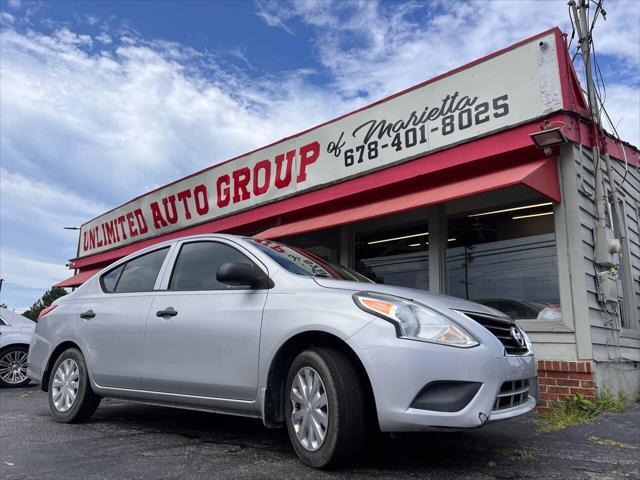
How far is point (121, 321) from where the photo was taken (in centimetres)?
445

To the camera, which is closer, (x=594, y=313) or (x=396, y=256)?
(x=594, y=313)

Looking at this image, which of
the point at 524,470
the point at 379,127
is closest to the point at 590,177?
the point at 379,127

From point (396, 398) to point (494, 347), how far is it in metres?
0.66

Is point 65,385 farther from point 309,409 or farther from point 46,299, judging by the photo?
point 46,299

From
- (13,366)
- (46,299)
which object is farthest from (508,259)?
(46,299)

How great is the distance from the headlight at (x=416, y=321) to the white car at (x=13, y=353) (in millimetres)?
7589

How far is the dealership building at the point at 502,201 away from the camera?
5641 millimetres

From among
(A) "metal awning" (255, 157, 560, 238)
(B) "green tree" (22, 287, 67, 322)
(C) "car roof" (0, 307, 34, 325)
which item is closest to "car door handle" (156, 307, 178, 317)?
(A) "metal awning" (255, 157, 560, 238)

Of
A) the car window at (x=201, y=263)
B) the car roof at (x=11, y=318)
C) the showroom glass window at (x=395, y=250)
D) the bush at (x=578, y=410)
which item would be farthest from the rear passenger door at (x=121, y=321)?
the car roof at (x=11, y=318)

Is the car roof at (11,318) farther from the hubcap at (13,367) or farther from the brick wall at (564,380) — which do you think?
the brick wall at (564,380)

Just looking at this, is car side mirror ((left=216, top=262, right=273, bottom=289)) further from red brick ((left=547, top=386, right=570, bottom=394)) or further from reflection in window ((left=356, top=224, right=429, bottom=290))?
reflection in window ((left=356, top=224, right=429, bottom=290))

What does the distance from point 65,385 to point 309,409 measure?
2861 mm

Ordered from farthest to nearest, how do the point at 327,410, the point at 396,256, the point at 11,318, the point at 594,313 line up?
the point at 11,318 < the point at 396,256 < the point at 594,313 < the point at 327,410

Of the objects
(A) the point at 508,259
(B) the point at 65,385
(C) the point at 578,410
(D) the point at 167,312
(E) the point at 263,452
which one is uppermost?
(A) the point at 508,259
